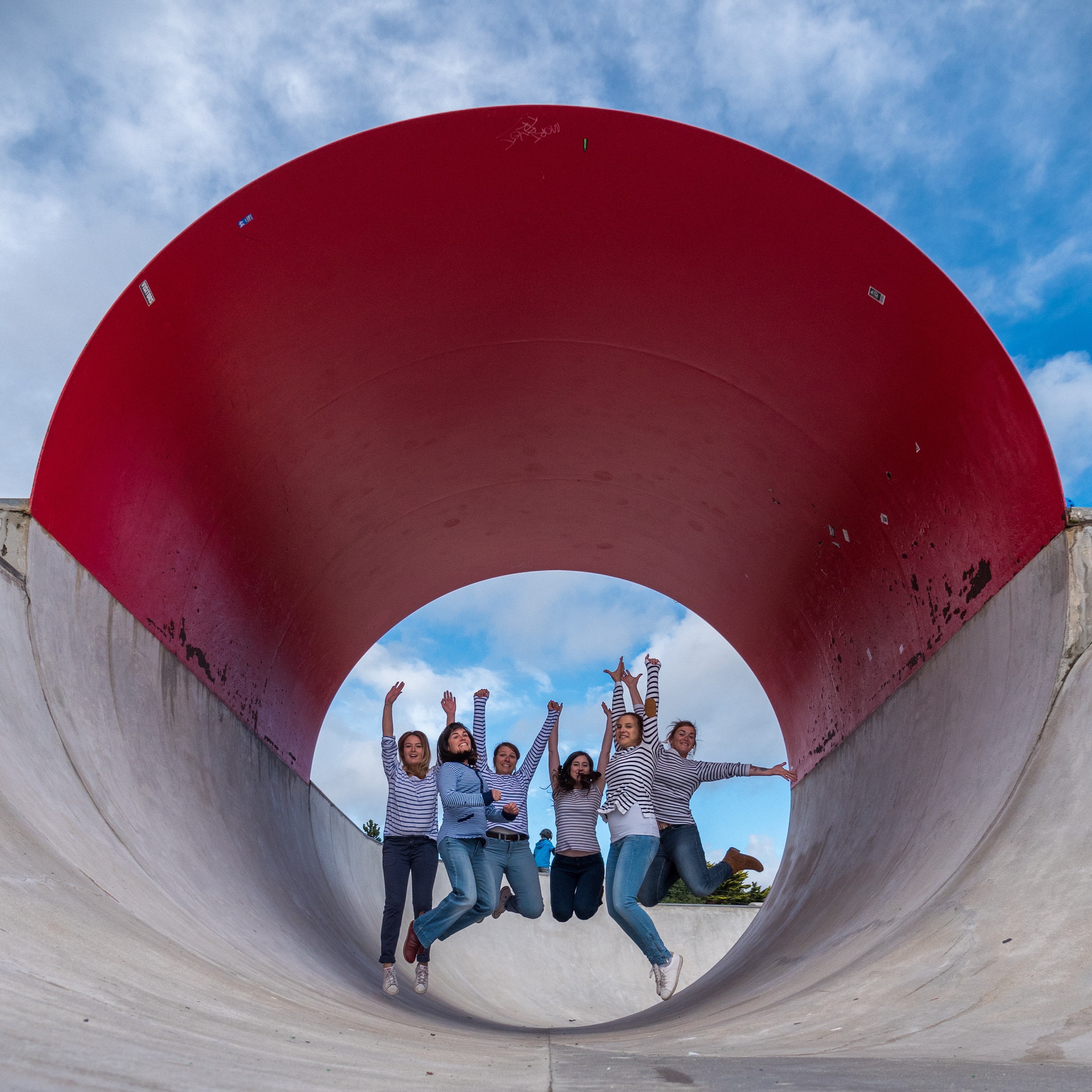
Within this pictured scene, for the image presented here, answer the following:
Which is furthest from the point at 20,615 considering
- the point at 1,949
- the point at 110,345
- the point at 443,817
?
the point at 443,817

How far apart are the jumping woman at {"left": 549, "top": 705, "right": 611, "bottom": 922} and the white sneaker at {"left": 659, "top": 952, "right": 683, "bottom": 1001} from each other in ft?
4.39

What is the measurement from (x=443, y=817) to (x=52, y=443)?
3.13m

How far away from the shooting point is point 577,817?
21.4ft

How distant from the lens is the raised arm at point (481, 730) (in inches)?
262

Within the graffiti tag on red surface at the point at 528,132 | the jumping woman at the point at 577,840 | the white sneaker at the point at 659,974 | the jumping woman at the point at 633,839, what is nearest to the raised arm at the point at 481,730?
the jumping woman at the point at 577,840

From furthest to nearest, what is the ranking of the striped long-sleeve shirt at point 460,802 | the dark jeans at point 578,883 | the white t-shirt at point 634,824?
the dark jeans at point 578,883 < the striped long-sleeve shirt at point 460,802 < the white t-shirt at point 634,824

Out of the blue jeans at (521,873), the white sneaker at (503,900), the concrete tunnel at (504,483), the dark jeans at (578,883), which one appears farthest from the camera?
the dark jeans at (578,883)

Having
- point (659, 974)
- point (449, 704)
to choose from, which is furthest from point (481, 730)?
point (659, 974)

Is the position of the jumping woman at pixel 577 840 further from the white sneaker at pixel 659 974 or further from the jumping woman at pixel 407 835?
the white sneaker at pixel 659 974

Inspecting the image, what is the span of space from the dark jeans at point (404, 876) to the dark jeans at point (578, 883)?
1100 millimetres

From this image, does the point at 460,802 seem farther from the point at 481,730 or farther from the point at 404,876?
the point at 481,730

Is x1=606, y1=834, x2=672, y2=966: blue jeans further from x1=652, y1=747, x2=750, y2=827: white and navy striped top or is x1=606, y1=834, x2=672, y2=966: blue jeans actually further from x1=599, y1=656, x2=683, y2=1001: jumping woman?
x1=652, y1=747, x2=750, y2=827: white and navy striped top

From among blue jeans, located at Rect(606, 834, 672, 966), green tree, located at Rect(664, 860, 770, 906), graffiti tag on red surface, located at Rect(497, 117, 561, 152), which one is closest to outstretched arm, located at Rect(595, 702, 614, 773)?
blue jeans, located at Rect(606, 834, 672, 966)

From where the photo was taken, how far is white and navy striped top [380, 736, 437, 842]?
19.1 ft
